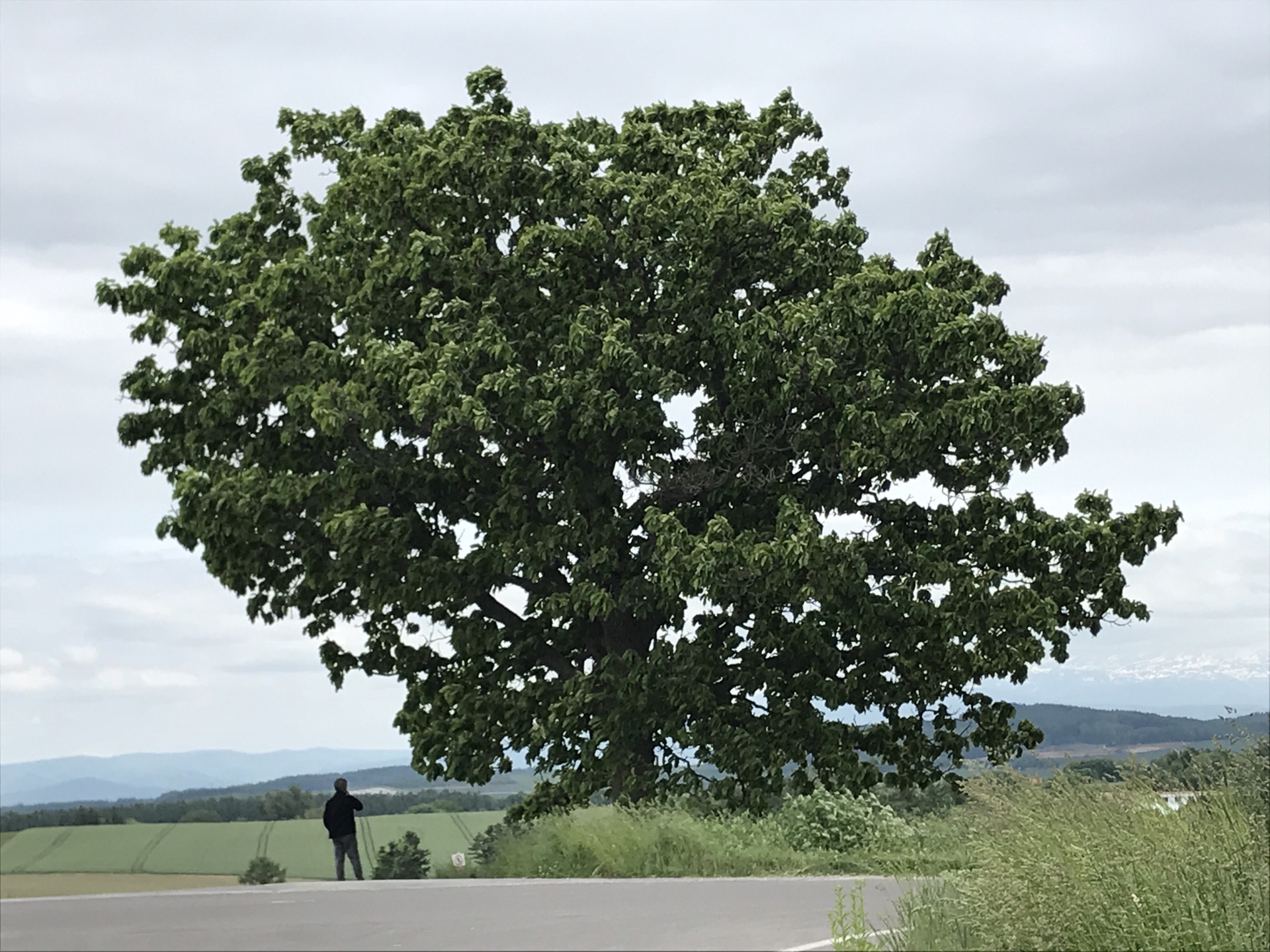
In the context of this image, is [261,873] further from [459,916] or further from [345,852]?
[459,916]

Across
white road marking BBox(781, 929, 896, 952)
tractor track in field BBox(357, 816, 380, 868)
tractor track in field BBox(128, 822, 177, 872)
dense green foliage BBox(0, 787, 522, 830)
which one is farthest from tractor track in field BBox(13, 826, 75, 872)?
white road marking BBox(781, 929, 896, 952)

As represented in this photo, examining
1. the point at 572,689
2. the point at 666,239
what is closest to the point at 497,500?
the point at 572,689

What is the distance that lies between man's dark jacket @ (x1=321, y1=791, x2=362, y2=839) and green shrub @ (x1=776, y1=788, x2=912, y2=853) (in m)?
6.14

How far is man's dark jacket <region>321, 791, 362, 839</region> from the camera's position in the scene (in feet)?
77.3

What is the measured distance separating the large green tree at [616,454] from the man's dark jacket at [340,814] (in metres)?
2.97

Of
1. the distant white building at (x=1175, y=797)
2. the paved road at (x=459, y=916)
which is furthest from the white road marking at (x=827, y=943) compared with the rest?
the distant white building at (x=1175, y=797)

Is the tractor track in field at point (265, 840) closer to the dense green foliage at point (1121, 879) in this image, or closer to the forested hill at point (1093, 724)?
the forested hill at point (1093, 724)

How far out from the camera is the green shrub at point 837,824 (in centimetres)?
2141

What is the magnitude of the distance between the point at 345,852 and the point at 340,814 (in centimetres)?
74

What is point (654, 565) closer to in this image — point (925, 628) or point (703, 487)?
point (703, 487)

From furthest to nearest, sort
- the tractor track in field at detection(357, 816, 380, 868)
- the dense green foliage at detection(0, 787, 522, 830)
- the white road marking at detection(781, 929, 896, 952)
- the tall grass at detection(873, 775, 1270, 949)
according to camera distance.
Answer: the dense green foliage at detection(0, 787, 522, 830) < the tractor track in field at detection(357, 816, 380, 868) < the white road marking at detection(781, 929, 896, 952) < the tall grass at detection(873, 775, 1270, 949)

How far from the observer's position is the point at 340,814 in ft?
77.3

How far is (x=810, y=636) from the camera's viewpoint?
25625mm

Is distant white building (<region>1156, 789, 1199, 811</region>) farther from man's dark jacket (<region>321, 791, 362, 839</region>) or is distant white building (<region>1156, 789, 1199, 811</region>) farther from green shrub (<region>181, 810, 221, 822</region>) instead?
green shrub (<region>181, 810, 221, 822</region>)
